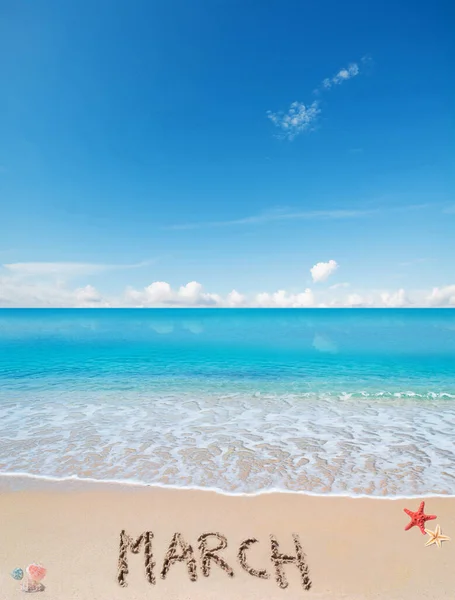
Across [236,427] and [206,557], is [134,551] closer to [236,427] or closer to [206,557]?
[206,557]

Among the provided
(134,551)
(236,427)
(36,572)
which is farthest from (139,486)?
(236,427)

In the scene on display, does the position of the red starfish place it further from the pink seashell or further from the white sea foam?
the pink seashell

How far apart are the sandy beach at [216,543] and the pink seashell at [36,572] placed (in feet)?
0.34

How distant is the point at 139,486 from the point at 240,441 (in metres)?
3.79

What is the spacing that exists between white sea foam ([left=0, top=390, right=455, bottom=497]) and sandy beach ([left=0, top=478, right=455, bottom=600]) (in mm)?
694

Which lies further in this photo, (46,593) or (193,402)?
(193,402)

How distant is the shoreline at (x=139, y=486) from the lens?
7509 millimetres

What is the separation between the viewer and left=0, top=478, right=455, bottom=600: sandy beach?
4957 mm

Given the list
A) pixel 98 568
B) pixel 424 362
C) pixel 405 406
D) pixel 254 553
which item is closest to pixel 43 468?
pixel 98 568

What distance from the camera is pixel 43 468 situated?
8.85 m

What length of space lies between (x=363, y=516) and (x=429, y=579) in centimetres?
168

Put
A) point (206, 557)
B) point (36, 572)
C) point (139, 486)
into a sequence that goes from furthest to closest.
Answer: point (139, 486)
point (206, 557)
point (36, 572)

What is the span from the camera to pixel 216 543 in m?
5.93

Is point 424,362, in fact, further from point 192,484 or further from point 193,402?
point 192,484
